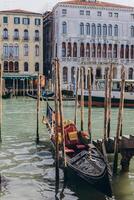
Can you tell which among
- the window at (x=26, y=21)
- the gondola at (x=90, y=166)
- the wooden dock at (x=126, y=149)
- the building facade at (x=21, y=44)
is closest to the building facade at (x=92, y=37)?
the building facade at (x=21, y=44)

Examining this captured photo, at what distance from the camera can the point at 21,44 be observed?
30.6 m

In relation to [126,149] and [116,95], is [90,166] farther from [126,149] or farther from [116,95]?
[116,95]

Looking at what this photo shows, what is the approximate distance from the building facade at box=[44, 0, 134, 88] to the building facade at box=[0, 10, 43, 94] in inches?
45.4

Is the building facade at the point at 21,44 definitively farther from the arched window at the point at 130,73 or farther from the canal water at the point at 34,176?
the canal water at the point at 34,176

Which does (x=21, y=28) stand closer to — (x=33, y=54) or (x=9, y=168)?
(x=33, y=54)

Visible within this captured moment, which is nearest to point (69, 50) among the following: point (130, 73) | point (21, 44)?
point (21, 44)

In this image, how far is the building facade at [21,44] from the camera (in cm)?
3009

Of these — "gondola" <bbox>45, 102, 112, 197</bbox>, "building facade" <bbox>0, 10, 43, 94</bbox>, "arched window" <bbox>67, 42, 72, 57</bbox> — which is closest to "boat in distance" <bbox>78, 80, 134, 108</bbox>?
"arched window" <bbox>67, 42, 72, 57</bbox>

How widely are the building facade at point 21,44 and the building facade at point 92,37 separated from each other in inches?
45.4

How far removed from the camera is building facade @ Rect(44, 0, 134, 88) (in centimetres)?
2947

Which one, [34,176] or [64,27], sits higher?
[64,27]

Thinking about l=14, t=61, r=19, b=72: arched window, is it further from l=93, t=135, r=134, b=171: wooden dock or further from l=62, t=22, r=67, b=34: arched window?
l=93, t=135, r=134, b=171: wooden dock

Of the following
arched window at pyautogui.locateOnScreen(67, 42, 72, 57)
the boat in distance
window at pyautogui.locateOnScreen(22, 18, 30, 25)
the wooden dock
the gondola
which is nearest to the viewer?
the gondola

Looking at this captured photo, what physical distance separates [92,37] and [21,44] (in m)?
4.74
